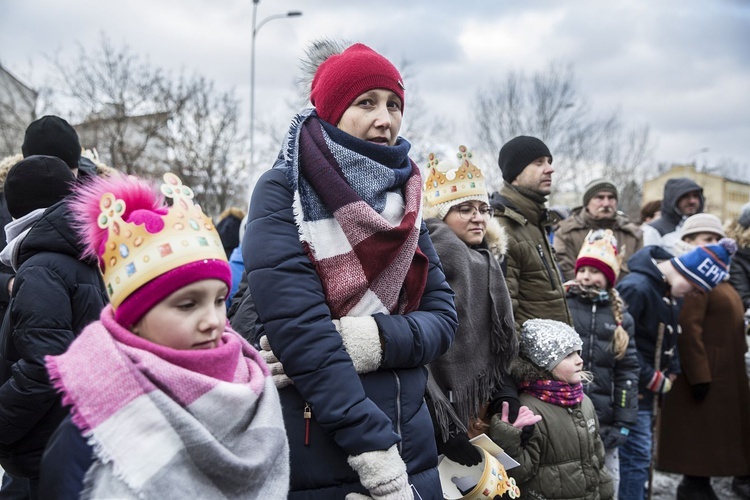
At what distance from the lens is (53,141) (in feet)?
13.6

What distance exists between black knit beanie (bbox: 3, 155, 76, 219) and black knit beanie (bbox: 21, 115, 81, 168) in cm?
76

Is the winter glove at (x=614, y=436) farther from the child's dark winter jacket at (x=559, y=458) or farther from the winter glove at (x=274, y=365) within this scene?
the winter glove at (x=274, y=365)

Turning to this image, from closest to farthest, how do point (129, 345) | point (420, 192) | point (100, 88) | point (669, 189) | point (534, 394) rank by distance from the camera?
point (129, 345)
point (420, 192)
point (534, 394)
point (669, 189)
point (100, 88)

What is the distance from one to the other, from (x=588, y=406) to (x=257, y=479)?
2623 mm

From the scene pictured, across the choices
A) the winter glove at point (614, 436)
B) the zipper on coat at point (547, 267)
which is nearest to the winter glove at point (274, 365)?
the zipper on coat at point (547, 267)

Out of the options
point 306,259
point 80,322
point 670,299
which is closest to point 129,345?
point 306,259

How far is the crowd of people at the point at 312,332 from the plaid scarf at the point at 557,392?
0.04ft

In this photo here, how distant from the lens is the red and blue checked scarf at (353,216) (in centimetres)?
232

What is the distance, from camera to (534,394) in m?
3.87

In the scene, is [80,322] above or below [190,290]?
below

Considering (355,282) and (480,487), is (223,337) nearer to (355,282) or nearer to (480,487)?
(355,282)

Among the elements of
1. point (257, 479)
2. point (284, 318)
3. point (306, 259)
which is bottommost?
point (257, 479)

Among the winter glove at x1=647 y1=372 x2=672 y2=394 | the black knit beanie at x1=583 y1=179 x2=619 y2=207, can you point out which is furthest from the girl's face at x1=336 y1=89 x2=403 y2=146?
the black knit beanie at x1=583 y1=179 x2=619 y2=207

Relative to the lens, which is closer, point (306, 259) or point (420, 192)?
point (306, 259)
